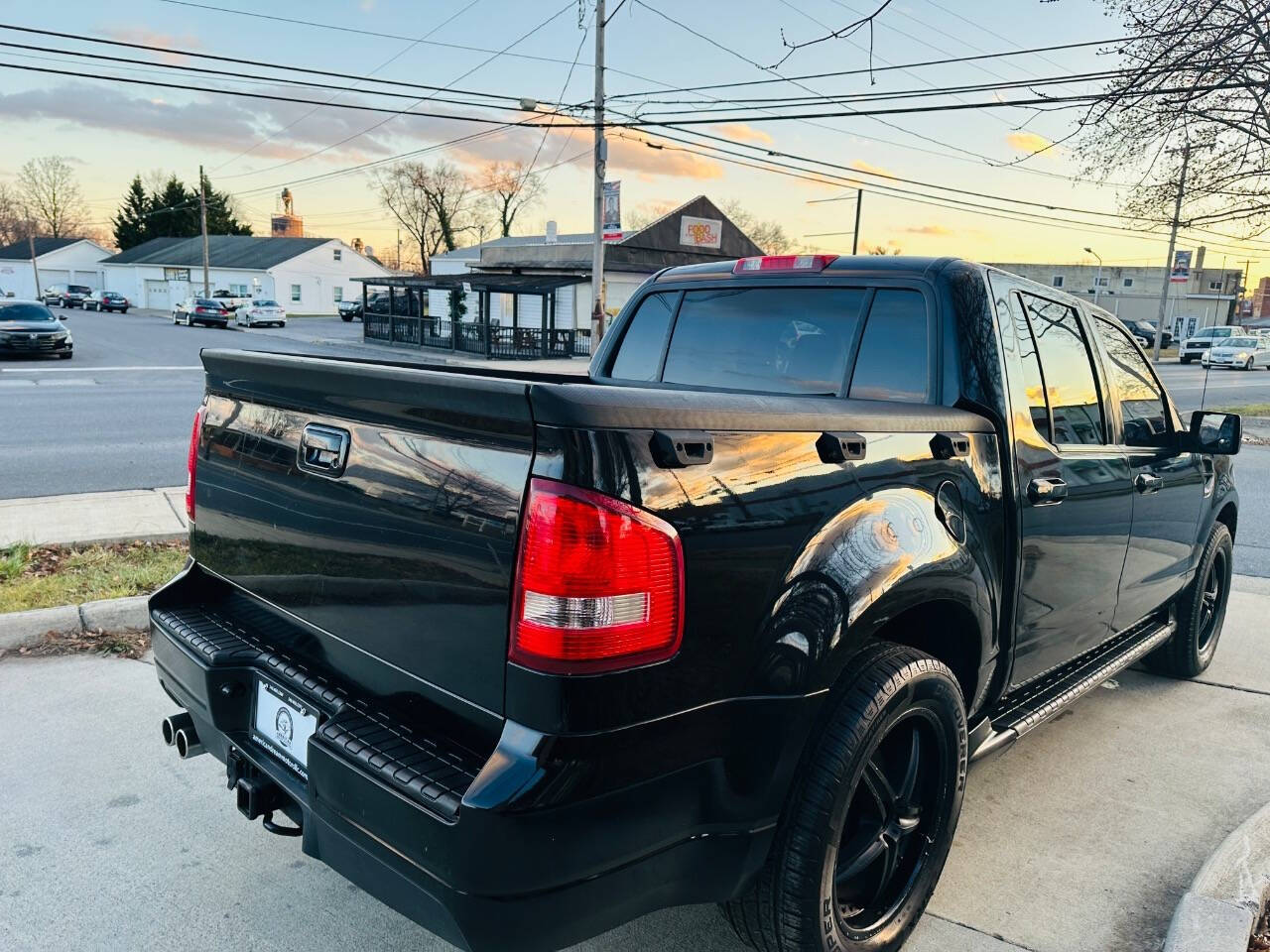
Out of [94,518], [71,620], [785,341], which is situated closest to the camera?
[785,341]

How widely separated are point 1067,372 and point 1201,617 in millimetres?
2264

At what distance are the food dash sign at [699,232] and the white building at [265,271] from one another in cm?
3591

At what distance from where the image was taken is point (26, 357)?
23750mm

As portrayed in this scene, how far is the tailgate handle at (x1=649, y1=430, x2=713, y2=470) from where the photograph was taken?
5.88 ft

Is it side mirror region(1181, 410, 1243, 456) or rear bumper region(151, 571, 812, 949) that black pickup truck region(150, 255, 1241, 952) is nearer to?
rear bumper region(151, 571, 812, 949)

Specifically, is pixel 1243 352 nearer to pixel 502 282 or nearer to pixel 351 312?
pixel 502 282

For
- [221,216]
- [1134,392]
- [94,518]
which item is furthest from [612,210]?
[221,216]

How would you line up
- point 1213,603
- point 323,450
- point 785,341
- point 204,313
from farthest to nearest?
point 204,313 < point 1213,603 < point 785,341 < point 323,450

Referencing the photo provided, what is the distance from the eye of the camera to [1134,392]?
153 inches

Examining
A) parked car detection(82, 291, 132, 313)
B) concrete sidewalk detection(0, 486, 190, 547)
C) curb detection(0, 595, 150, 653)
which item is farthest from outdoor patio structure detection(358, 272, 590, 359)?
parked car detection(82, 291, 132, 313)

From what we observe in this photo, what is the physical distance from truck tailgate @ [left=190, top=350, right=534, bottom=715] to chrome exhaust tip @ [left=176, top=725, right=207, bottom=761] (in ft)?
1.63

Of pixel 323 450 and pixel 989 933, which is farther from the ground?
pixel 323 450

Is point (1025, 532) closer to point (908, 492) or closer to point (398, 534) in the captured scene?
point (908, 492)

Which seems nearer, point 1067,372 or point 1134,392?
point 1067,372
